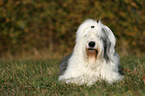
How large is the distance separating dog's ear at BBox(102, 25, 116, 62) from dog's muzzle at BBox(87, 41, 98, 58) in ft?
0.83

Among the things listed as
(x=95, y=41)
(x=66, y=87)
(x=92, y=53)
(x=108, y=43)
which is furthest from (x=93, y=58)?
(x=66, y=87)

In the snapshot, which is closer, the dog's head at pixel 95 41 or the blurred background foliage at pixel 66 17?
the dog's head at pixel 95 41

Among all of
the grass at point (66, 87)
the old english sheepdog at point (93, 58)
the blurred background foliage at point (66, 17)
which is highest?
the blurred background foliage at point (66, 17)

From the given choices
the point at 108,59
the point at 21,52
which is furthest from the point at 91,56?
the point at 21,52

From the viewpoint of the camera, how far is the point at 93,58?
146 inches

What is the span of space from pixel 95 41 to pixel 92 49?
15 centimetres

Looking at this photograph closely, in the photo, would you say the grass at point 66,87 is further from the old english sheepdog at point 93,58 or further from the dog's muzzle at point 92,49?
the dog's muzzle at point 92,49

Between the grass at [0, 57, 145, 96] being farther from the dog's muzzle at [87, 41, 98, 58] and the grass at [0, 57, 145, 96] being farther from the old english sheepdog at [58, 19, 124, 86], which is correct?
the dog's muzzle at [87, 41, 98, 58]

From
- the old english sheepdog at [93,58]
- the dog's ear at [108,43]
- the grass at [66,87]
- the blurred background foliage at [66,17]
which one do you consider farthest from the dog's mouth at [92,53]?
the blurred background foliage at [66,17]

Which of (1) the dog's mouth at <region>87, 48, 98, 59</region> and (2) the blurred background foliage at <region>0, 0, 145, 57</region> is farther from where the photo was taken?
(2) the blurred background foliage at <region>0, 0, 145, 57</region>

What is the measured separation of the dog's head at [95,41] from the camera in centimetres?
359

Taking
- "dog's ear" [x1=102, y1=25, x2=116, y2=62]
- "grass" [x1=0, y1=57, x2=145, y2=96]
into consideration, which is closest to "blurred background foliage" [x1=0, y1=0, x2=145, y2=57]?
"dog's ear" [x1=102, y1=25, x2=116, y2=62]

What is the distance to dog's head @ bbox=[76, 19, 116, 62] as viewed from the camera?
3592mm

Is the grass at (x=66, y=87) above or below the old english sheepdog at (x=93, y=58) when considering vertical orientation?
below
